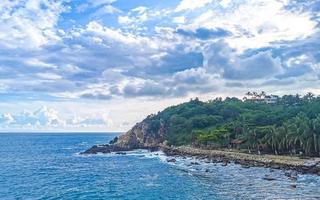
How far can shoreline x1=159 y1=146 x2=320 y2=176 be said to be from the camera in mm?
94000

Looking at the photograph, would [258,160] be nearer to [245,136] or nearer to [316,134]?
[316,134]

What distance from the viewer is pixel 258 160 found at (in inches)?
4387

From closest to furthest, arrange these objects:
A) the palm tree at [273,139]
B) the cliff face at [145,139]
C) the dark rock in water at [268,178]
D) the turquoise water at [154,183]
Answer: the turquoise water at [154,183]
the dark rock in water at [268,178]
the palm tree at [273,139]
the cliff face at [145,139]

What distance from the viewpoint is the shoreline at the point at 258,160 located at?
94000mm

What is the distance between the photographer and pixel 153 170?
336 ft

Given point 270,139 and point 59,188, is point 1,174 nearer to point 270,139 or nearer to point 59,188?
point 59,188

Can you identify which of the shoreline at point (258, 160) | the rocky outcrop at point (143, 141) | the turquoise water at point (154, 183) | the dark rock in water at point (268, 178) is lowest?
the turquoise water at point (154, 183)

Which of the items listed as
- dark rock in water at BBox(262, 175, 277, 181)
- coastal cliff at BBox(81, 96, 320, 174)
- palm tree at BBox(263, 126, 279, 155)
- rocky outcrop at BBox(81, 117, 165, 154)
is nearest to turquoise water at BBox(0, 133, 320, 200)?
dark rock in water at BBox(262, 175, 277, 181)

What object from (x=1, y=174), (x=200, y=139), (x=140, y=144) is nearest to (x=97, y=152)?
(x=140, y=144)

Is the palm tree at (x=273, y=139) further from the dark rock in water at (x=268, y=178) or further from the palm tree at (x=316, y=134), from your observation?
the dark rock in water at (x=268, y=178)

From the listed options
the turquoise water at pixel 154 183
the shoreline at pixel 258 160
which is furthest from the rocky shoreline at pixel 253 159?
the turquoise water at pixel 154 183

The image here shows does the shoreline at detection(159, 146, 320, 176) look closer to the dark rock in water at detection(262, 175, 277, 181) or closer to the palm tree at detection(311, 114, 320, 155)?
the palm tree at detection(311, 114, 320, 155)

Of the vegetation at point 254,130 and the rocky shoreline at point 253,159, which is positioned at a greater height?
the vegetation at point 254,130

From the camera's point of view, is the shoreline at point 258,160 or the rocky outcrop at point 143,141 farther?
the rocky outcrop at point 143,141
